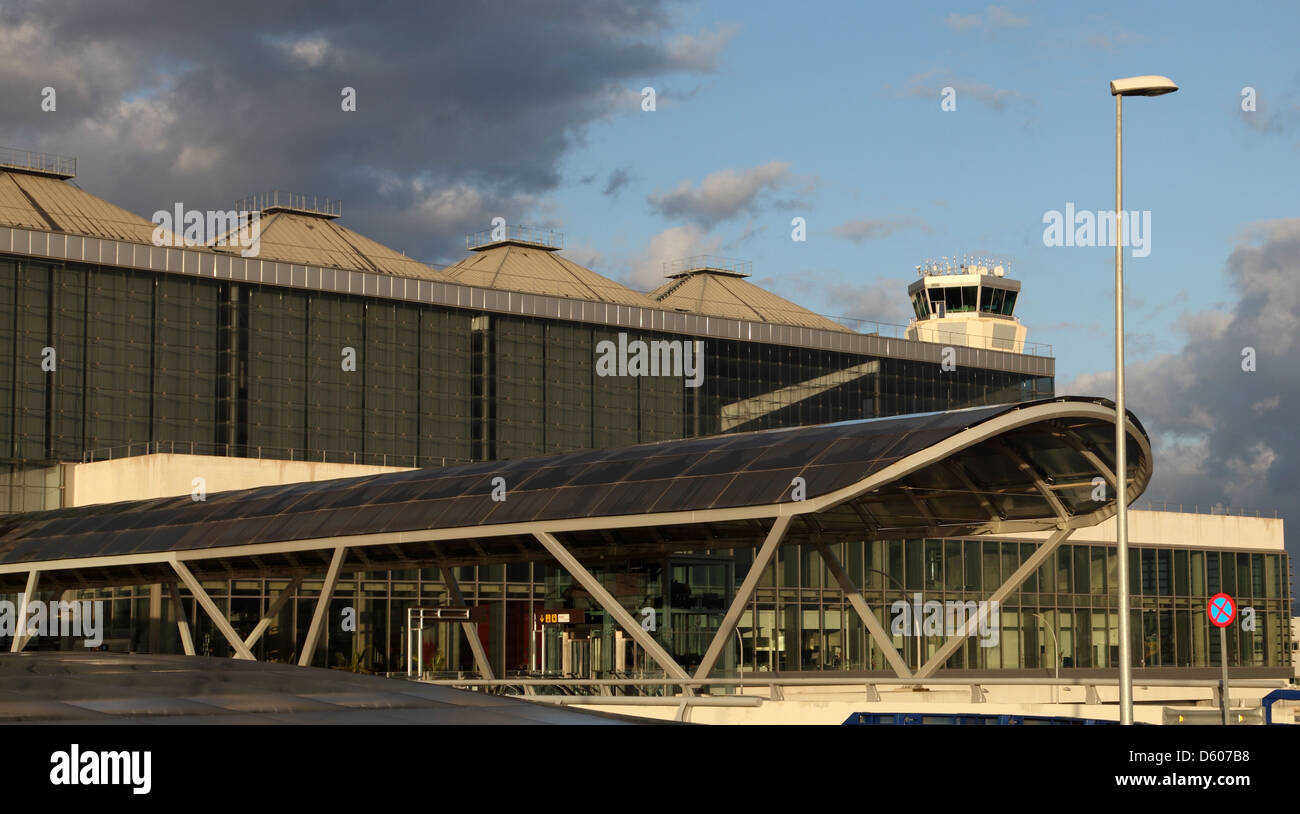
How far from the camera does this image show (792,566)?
68.4 m

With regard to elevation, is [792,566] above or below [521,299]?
below

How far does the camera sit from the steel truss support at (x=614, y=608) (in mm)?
33625

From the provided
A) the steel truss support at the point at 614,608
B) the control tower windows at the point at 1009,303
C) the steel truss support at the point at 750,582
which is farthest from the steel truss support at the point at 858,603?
the control tower windows at the point at 1009,303

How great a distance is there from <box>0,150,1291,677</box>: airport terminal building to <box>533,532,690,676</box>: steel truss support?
→ 12cm

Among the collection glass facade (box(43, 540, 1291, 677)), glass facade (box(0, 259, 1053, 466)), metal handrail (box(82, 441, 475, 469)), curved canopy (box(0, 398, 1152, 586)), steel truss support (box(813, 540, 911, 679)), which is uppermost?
glass facade (box(0, 259, 1053, 466))

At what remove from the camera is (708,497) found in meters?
33.8

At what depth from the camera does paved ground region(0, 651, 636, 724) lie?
1355 cm

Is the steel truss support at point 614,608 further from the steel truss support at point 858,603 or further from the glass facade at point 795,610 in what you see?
the glass facade at point 795,610

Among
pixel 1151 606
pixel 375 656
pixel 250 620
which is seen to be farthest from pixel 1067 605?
pixel 250 620

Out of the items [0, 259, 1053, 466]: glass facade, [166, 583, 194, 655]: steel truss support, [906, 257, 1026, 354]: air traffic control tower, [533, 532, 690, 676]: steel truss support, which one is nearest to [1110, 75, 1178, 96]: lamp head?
[533, 532, 690, 676]: steel truss support

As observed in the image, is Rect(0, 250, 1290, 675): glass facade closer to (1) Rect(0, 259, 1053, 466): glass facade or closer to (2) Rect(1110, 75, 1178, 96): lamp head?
(1) Rect(0, 259, 1053, 466): glass facade

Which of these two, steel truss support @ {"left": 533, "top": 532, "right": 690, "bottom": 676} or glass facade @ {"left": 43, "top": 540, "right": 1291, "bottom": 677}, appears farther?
glass facade @ {"left": 43, "top": 540, "right": 1291, "bottom": 677}
